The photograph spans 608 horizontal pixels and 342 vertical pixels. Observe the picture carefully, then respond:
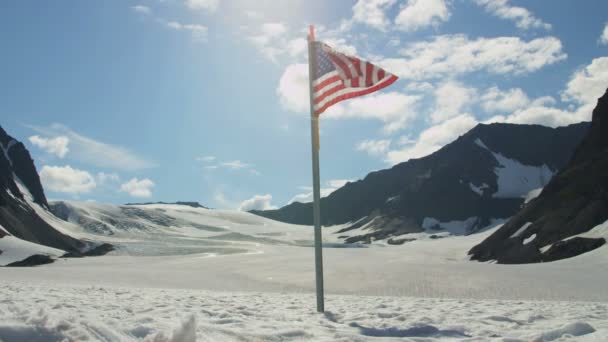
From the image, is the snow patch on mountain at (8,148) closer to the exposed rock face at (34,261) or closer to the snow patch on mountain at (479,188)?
the exposed rock face at (34,261)

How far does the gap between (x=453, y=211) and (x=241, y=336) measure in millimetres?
135840

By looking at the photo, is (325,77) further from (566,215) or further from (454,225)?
(454,225)

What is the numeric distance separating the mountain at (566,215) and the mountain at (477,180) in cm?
7625

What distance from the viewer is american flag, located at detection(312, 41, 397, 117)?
11.3m

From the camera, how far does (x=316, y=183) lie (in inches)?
451

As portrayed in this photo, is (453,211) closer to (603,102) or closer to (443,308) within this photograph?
(603,102)

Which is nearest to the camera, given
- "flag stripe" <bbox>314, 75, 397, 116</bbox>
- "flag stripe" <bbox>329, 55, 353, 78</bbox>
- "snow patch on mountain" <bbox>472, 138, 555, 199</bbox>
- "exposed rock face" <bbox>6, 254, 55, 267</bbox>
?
"flag stripe" <bbox>314, 75, 397, 116</bbox>

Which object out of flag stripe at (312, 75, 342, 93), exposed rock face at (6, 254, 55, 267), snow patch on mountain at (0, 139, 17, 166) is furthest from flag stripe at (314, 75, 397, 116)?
snow patch on mountain at (0, 139, 17, 166)

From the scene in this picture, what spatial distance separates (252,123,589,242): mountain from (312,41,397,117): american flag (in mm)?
119198

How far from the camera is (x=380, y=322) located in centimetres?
918

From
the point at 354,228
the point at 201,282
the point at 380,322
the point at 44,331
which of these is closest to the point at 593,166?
the point at 201,282

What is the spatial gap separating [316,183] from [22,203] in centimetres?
9110

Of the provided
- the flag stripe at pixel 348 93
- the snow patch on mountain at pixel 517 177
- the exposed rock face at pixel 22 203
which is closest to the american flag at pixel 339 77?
the flag stripe at pixel 348 93

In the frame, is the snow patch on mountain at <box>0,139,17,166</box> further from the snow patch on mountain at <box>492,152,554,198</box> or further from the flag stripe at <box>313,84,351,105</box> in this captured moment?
the snow patch on mountain at <box>492,152,554,198</box>
